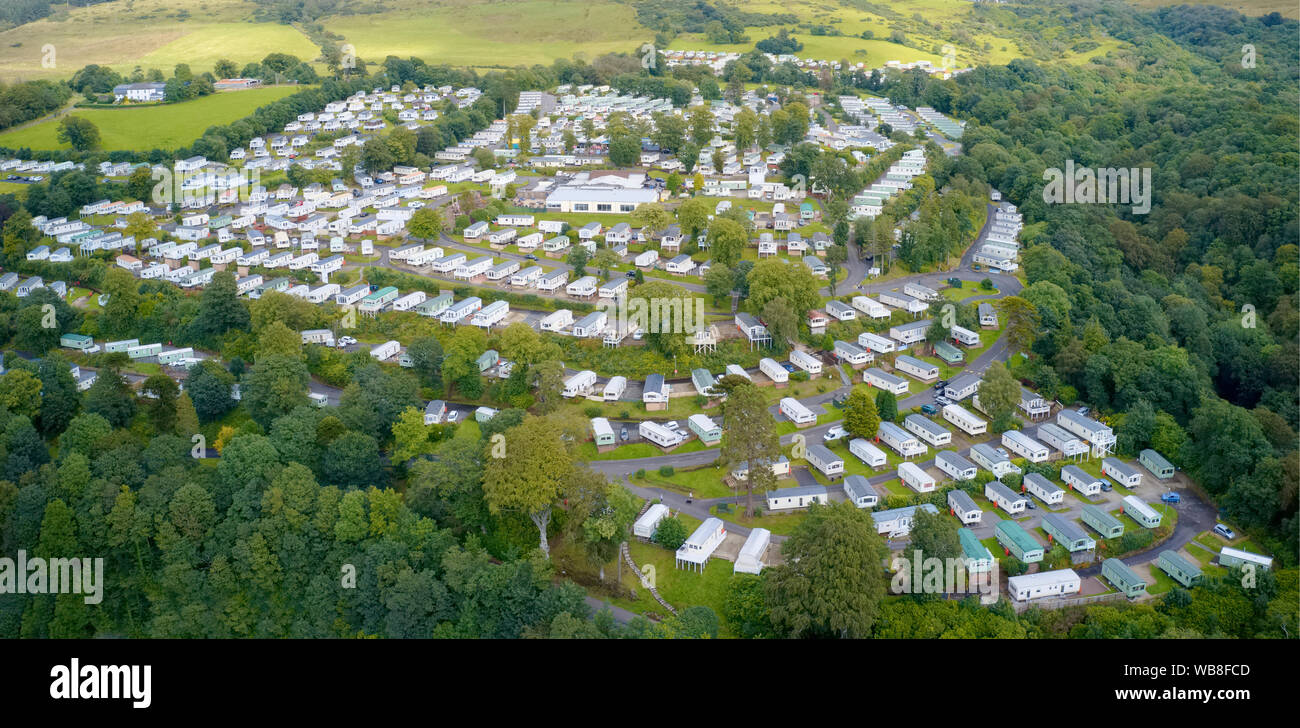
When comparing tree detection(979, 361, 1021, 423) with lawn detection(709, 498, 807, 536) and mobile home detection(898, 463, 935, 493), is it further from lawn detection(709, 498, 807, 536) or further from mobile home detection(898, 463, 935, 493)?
lawn detection(709, 498, 807, 536)

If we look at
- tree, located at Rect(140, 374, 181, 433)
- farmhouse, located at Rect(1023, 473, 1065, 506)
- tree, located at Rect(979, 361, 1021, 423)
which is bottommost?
farmhouse, located at Rect(1023, 473, 1065, 506)

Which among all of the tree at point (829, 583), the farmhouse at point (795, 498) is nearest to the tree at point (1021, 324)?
the farmhouse at point (795, 498)

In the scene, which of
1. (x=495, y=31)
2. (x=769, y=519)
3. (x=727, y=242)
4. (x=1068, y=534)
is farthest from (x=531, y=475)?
(x=495, y=31)

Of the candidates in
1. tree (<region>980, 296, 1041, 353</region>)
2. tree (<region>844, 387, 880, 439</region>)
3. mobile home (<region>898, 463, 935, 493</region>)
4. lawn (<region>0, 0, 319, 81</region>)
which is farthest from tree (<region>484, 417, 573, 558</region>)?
lawn (<region>0, 0, 319, 81</region>)

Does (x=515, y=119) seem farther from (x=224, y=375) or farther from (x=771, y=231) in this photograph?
(x=224, y=375)

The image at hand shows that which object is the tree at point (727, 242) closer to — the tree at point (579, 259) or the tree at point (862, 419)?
the tree at point (579, 259)

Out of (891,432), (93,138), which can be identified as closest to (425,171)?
(93,138)

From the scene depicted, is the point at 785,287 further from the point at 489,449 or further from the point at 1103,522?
the point at 489,449
